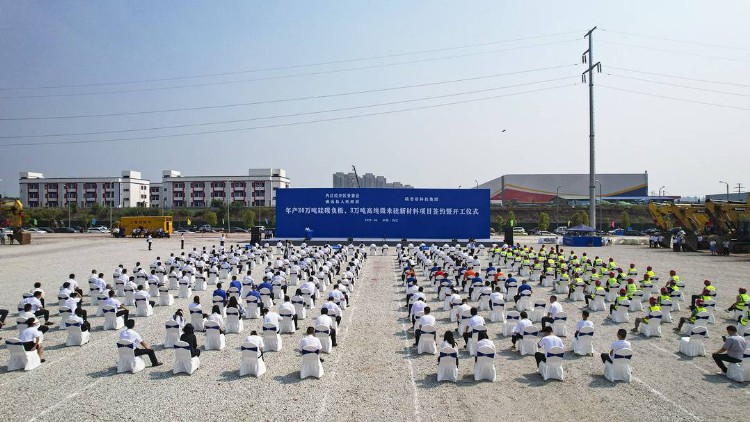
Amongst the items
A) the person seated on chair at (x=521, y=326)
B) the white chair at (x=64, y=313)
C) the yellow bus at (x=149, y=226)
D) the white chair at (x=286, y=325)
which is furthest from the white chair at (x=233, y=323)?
the yellow bus at (x=149, y=226)

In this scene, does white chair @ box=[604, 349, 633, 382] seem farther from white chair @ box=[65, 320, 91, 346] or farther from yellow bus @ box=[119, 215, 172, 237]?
yellow bus @ box=[119, 215, 172, 237]

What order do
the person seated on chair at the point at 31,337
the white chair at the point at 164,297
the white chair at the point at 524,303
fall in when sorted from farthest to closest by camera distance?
the white chair at the point at 164,297
the white chair at the point at 524,303
the person seated on chair at the point at 31,337

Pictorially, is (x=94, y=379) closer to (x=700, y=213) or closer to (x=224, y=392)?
(x=224, y=392)

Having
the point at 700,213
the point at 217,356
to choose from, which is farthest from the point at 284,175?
the point at 217,356

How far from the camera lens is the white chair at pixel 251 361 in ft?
36.0

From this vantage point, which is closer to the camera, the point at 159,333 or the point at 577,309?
the point at 159,333

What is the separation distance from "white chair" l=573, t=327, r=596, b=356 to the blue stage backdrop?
36.7 metres

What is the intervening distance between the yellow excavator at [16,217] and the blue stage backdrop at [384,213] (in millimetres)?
23473

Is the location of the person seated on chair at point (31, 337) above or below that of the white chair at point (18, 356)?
above

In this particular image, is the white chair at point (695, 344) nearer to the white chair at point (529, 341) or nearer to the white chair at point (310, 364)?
the white chair at point (529, 341)

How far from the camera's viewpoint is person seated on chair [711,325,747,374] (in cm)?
1087

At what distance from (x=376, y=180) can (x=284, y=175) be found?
7568cm

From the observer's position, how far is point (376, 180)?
189125mm

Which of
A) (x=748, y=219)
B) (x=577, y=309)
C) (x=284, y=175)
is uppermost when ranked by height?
(x=284, y=175)
